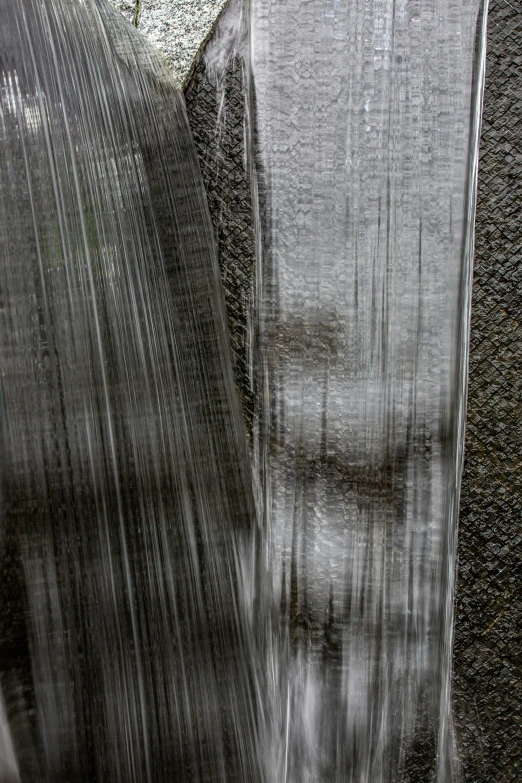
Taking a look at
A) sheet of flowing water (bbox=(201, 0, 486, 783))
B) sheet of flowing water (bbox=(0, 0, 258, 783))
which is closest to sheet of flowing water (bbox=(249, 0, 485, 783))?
sheet of flowing water (bbox=(201, 0, 486, 783))

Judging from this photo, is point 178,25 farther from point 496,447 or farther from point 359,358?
point 496,447

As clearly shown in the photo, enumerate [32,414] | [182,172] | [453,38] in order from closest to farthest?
[32,414], [453,38], [182,172]

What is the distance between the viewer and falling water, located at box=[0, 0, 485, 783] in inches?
47.2

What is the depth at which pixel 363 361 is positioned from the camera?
1.34 m

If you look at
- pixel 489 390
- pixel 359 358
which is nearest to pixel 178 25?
pixel 359 358

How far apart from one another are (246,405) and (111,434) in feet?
0.98

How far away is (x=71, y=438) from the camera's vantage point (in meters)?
1.20

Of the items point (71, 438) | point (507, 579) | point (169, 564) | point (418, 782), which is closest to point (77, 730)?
point (169, 564)

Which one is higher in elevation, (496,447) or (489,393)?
(489,393)

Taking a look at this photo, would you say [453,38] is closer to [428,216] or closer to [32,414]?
[428,216]

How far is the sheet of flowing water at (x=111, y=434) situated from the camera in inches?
46.1

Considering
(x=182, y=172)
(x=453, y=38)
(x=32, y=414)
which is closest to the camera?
(x=32, y=414)

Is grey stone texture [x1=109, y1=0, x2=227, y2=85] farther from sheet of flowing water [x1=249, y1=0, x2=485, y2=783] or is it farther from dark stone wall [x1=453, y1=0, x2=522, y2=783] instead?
dark stone wall [x1=453, y1=0, x2=522, y2=783]

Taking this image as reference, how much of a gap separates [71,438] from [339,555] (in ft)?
1.92
